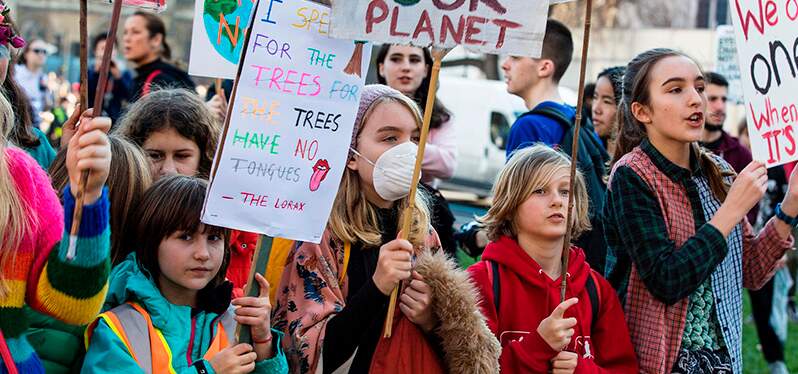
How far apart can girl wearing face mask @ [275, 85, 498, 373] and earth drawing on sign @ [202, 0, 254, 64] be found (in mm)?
1076

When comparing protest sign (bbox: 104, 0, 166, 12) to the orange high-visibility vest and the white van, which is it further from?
the white van

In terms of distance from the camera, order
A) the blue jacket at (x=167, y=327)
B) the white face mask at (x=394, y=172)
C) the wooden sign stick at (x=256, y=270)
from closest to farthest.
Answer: the blue jacket at (x=167, y=327) → the wooden sign stick at (x=256, y=270) → the white face mask at (x=394, y=172)

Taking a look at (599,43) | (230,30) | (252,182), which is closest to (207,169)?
(230,30)

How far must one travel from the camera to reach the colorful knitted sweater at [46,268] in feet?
9.92

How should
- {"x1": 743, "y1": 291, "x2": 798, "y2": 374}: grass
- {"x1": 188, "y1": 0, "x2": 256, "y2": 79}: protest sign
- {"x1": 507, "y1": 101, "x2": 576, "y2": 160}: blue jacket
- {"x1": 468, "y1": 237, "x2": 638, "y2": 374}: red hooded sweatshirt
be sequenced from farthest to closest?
{"x1": 743, "y1": 291, "x2": 798, "y2": 374}: grass < {"x1": 507, "y1": 101, "x2": 576, "y2": 160}: blue jacket < {"x1": 188, "y1": 0, "x2": 256, "y2": 79}: protest sign < {"x1": 468, "y1": 237, "x2": 638, "y2": 374}: red hooded sweatshirt

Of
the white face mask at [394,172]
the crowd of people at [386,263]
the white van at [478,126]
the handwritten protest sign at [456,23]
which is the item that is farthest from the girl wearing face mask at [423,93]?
the white van at [478,126]

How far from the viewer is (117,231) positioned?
3994mm

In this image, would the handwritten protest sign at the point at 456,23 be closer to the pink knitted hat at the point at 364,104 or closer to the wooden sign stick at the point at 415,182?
the wooden sign stick at the point at 415,182

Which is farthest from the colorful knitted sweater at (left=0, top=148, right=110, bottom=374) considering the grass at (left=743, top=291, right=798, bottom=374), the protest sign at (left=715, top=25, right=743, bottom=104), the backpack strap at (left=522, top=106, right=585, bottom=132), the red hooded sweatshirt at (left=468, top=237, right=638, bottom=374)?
the protest sign at (left=715, top=25, right=743, bottom=104)

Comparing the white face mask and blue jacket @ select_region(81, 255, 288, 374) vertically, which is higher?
the white face mask

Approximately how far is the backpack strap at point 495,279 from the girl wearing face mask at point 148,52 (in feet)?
12.2

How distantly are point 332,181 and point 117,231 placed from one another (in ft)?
2.48

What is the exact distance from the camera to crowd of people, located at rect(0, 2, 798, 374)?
128 inches

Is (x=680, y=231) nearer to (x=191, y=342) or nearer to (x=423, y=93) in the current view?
(x=191, y=342)
